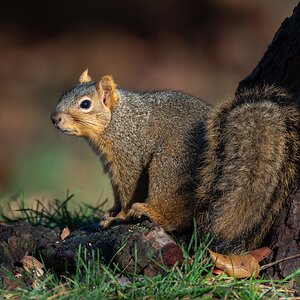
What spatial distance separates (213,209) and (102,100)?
91 centimetres

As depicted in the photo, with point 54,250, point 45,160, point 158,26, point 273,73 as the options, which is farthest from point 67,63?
point 54,250

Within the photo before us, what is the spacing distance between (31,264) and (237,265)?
0.84m

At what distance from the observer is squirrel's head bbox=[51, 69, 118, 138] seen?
385cm

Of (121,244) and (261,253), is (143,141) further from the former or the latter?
(261,253)

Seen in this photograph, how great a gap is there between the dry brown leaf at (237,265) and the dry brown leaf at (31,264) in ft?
2.26

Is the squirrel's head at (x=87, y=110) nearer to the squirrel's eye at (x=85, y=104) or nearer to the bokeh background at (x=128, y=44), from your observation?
the squirrel's eye at (x=85, y=104)

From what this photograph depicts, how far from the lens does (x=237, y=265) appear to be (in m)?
3.14

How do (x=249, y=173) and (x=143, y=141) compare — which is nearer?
(x=249, y=173)

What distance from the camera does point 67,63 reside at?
928 centimetres

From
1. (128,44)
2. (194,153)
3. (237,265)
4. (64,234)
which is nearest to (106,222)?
(64,234)

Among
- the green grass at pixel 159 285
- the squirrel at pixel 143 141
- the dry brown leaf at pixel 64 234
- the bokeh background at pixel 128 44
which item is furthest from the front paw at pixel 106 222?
the bokeh background at pixel 128 44

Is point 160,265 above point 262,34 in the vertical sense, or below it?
below

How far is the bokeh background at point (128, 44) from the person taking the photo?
9211mm

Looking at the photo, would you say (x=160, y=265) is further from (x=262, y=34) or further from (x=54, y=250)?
(x=262, y=34)
